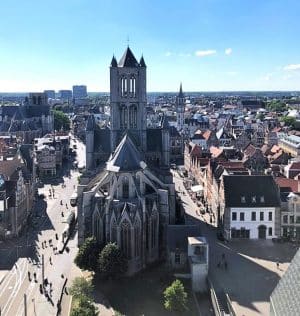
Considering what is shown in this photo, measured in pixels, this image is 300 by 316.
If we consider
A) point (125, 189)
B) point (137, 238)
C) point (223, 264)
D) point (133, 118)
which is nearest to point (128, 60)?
point (133, 118)

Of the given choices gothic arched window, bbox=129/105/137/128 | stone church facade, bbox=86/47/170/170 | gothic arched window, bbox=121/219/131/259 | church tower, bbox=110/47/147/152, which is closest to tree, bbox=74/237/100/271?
gothic arched window, bbox=121/219/131/259

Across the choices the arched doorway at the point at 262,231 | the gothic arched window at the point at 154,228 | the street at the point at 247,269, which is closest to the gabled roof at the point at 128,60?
the gothic arched window at the point at 154,228

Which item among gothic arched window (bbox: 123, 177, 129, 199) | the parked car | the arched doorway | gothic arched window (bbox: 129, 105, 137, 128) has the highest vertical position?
gothic arched window (bbox: 129, 105, 137, 128)

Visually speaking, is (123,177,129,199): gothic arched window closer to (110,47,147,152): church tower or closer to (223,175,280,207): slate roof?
(223,175,280,207): slate roof

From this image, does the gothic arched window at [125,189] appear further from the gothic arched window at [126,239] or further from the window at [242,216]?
the window at [242,216]

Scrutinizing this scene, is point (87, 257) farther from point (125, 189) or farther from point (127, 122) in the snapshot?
point (127, 122)

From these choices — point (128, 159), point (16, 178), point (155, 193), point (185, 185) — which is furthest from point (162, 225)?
point (185, 185)
